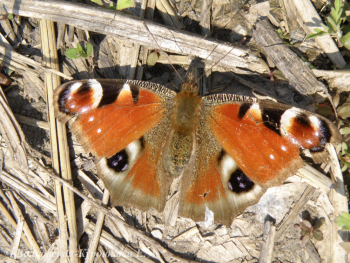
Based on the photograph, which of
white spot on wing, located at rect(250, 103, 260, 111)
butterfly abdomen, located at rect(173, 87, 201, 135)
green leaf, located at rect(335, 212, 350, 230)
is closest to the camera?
white spot on wing, located at rect(250, 103, 260, 111)

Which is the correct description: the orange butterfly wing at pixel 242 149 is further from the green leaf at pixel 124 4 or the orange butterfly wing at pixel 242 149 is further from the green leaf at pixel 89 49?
the green leaf at pixel 89 49

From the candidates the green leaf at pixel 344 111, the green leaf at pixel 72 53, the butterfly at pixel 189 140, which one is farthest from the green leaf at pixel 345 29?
the green leaf at pixel 72 53

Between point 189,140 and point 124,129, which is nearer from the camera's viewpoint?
point 124,129

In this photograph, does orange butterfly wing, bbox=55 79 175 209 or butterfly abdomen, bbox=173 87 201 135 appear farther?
butterfly abdomen, bbox=173 87 201 135

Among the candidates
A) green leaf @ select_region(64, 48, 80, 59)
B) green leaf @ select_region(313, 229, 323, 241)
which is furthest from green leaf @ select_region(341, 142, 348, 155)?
green leaf @ select_region(64, 48, 80, 59)

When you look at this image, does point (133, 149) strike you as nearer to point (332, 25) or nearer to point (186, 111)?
point (186, 111)

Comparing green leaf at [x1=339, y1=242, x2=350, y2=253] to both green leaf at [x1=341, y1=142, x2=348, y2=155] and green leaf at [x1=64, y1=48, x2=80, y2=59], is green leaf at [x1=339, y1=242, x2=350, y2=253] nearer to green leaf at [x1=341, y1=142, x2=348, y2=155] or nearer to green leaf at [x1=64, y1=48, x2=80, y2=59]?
green leaf at [x1=341, y1=142, x2=348, y2=155]

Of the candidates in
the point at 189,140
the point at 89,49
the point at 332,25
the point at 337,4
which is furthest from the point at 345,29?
the point at 89,49
